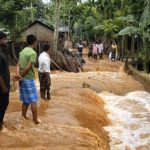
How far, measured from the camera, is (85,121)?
998 cm

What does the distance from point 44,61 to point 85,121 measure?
7.19ft

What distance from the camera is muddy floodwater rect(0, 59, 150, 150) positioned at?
7.95 meters

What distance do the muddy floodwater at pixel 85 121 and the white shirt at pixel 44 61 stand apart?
0.99 meters

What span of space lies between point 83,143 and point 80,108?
11.8 feet

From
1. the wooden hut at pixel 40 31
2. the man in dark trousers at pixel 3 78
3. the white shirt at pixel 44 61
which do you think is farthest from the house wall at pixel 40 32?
the man in dark trousers at pixel 3 78

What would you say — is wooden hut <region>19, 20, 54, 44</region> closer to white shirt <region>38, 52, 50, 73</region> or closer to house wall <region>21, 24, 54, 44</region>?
house wall <region>21, 24, 54, 44</region>

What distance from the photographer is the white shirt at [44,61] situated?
11.1 metres

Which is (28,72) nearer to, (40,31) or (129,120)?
(129,120)

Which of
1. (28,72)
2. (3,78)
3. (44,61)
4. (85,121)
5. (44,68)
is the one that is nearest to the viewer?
(3,78)

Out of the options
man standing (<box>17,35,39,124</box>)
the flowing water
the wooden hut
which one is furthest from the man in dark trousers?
the wooden hut

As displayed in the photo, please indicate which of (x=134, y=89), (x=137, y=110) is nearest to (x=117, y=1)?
(x=134, y=89)

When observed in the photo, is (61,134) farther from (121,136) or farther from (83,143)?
(121,136)

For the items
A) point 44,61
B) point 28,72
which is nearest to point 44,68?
point 44,61

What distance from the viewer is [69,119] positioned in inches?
386
